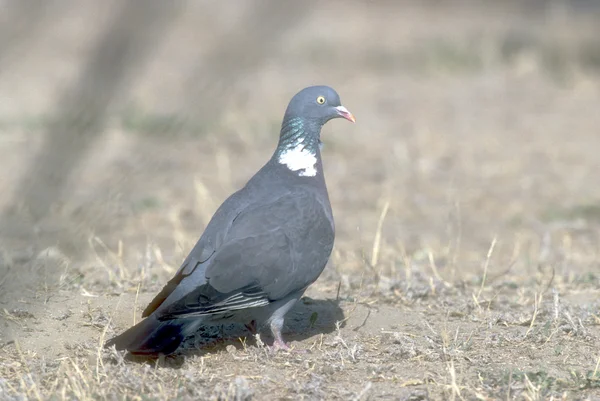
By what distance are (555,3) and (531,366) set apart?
12.0 m

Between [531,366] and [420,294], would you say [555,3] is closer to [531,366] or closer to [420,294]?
[420,294]

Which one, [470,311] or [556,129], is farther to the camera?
[556,129]

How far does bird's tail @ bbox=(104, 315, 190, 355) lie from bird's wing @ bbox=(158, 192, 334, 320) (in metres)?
0.06

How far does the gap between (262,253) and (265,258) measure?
27mm

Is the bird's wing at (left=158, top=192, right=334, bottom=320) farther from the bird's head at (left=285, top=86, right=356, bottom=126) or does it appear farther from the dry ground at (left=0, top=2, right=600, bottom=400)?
the bird's head at (left=285, top=86, right=356, bottom=126)

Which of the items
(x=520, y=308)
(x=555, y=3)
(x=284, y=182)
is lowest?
(x=520, y=308)

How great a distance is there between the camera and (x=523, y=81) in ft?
38.2

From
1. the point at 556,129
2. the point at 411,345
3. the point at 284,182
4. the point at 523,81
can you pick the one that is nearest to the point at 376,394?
the point at 411,345

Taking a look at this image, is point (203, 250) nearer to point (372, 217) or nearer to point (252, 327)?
point (252, 327)

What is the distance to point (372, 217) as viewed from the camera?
7.34 m

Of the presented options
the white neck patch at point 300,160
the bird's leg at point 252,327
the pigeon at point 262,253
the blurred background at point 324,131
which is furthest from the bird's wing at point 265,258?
the blurred background at point 324,131

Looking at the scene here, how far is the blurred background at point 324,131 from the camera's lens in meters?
1.19

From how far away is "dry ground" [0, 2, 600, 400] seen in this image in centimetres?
335

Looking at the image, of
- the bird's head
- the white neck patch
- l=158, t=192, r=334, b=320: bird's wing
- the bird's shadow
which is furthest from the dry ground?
the bird's head
